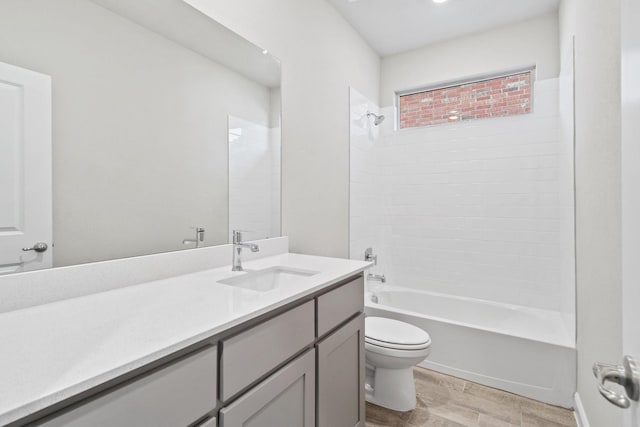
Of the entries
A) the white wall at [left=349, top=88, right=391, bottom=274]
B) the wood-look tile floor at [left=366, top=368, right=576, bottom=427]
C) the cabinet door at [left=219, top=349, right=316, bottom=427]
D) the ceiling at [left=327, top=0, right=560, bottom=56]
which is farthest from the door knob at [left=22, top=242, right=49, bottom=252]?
the ceiling at [left=327, top=0, right=560, bottom=56]

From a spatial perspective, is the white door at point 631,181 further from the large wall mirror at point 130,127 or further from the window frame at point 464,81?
the window frame at point 464,81

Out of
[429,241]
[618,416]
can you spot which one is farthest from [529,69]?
[618,416]

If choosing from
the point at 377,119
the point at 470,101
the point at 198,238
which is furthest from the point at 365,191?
the point at 198,238

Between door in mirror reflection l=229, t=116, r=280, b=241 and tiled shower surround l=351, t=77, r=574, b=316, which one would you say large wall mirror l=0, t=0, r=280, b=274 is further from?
tiled shower surround l=351, t=77, r=574, b=316

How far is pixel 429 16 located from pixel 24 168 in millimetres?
2818

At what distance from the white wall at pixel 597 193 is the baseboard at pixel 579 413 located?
0.05 m

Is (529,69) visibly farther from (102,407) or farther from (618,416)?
(102,407)

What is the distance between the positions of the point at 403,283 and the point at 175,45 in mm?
2769

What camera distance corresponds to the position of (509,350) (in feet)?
7.04

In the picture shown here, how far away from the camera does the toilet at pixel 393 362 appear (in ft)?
6.09

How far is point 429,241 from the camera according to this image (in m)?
3.17

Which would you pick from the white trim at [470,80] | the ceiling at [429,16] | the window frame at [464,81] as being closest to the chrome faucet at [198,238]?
the ceiling at [429,16]

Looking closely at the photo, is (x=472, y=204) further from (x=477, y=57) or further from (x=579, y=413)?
(x=579, y=413)

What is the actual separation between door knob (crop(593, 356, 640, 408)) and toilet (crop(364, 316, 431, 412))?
139 cm
